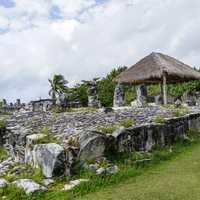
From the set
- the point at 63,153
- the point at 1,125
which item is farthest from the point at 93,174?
the point at 1,125

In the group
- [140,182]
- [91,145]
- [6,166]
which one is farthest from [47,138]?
[140,182]

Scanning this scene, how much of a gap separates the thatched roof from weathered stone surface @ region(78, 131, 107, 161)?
1241 centimetres

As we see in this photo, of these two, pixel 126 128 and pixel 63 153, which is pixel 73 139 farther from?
pixel 126 128

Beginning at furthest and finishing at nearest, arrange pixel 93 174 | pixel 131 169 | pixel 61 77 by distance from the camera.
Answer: pixel 61 77 → pixel 131 169 → pixel 93 174

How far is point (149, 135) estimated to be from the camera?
31.0 ft

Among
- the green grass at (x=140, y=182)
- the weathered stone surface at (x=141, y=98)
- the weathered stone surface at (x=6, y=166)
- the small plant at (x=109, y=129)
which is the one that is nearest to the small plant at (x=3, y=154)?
the weathered stone surface at (x=6, y=166)

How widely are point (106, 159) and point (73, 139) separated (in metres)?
0.84

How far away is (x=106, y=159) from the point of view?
7949 millimetres

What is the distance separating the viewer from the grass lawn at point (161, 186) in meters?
6.29

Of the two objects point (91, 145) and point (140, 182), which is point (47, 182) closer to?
point (91, 145)

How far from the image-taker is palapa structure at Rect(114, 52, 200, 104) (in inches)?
793

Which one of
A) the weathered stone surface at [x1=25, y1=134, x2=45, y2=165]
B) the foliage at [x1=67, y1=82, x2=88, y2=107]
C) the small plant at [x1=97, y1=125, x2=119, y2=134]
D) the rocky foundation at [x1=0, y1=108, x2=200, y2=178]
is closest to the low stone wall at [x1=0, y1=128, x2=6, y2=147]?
the rocky foundation at [x1=0, y1=108, x2=200, y2=178]

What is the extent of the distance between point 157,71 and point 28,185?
14.3 m

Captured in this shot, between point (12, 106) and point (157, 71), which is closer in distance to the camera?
point (157, 71)
